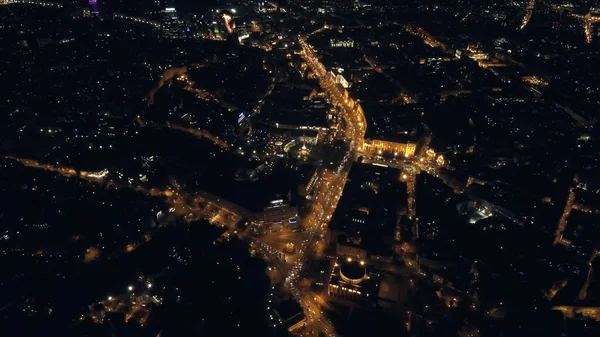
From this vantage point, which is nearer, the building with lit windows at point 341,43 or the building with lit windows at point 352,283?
the building with lit windows at point 352,283

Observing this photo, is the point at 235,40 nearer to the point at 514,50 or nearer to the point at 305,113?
the point at 305,113

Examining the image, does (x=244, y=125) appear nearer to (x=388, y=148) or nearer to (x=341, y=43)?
(x=388, y=148)

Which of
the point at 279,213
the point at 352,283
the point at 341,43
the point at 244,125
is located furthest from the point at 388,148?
the point at 341,43

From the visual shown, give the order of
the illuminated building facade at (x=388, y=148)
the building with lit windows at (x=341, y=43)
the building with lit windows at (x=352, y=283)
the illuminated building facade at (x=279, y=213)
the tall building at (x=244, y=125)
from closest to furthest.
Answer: the building with lit windows at (x=352, y=283), the illuminated building facade at (x=279, y=213), the illuminated building facade at (x=388, y=148), the tall building at (x=244, y=125), the building with lit windows at (x=341, y=43)

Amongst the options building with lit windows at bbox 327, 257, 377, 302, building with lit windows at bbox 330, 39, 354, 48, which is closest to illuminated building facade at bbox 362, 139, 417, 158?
building with lit windows at bbox 327, 257, 377, 302

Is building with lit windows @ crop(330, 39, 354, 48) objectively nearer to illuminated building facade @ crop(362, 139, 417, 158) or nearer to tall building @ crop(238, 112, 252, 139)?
tall building @ crop(238, 112, 252, 139)

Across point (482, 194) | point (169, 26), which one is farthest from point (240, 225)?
point (169, 26)

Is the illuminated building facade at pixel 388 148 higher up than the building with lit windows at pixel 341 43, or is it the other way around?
the building with lit windows at pixel 341 43

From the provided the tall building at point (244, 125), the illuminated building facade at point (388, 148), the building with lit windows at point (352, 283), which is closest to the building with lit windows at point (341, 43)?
the tall building at point (244, 125)

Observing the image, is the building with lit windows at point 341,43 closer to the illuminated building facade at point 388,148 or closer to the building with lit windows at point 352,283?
the illuminated building facade at point 388,148

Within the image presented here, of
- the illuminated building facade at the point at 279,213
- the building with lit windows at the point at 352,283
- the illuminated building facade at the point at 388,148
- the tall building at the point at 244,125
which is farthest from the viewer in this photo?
the tall building at the point at 244,125
